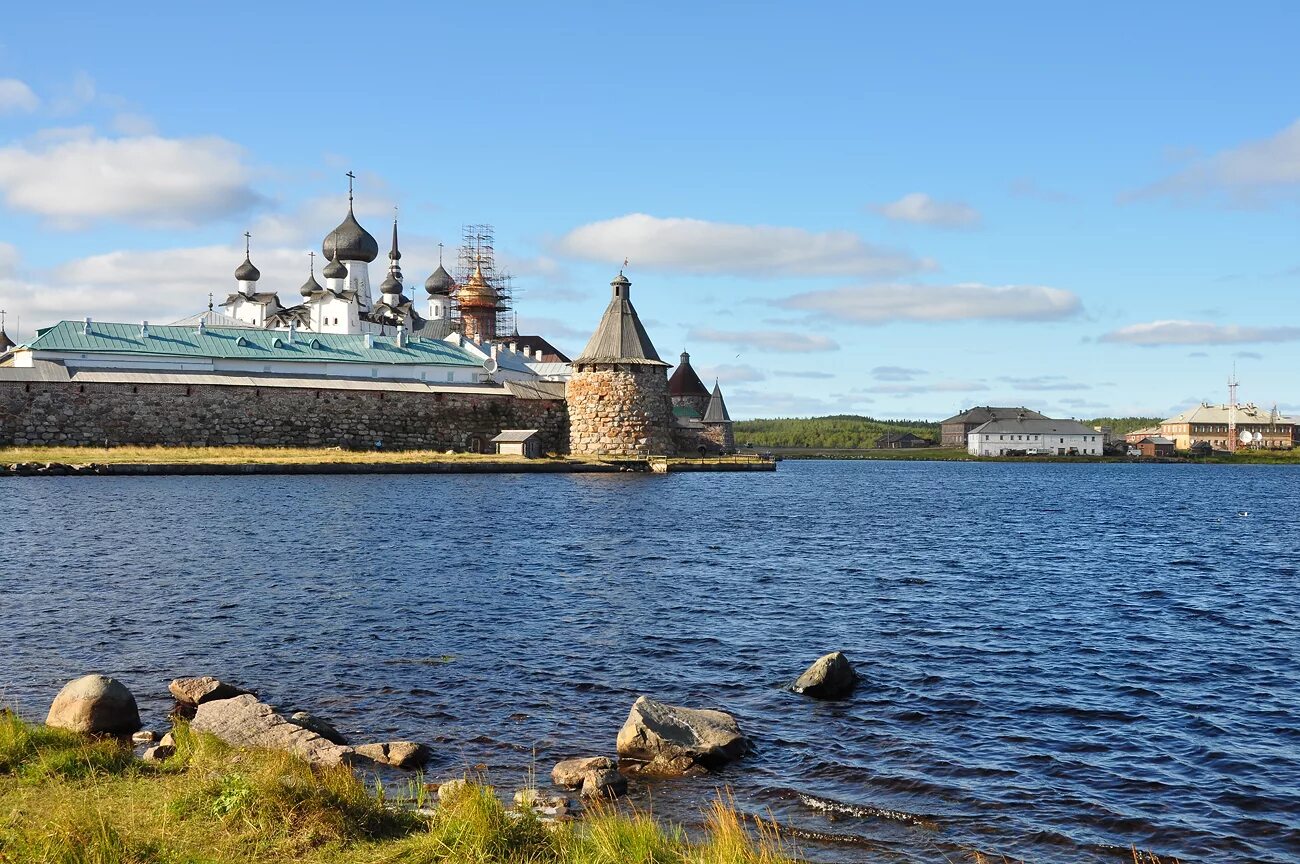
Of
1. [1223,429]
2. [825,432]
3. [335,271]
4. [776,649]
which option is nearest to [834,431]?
[825,432]

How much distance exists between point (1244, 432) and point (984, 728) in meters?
131

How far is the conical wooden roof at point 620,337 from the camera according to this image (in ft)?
186

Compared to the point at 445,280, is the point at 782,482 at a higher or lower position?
lower

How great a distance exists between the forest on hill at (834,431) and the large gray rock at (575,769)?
436ft

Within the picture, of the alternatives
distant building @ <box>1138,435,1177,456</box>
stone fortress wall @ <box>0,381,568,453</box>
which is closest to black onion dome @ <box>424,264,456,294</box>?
stone fortress wall @ <box>0,381,568,453</box>

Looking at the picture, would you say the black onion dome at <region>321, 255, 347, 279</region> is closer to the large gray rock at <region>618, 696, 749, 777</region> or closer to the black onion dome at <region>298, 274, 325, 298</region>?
the black onion dome at <region>298, 274, 325, 298</region>

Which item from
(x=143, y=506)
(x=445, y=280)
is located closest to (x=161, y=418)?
(x=143, y=506)

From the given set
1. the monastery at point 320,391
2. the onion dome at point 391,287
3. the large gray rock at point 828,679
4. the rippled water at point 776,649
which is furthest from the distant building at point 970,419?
the large gray rock at point 828,679

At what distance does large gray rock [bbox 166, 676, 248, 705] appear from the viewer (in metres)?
9.80

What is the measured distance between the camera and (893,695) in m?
11.0

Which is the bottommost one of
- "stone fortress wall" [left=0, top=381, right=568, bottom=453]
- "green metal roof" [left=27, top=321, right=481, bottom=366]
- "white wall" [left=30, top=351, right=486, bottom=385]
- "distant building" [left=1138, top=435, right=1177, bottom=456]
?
"distant building" [left=1138, top=435, right=1177, bottom=456]

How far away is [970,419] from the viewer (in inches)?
4847

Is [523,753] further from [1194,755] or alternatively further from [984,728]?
[1194,755]

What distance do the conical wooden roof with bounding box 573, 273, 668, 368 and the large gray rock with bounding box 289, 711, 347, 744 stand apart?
47661 mm
